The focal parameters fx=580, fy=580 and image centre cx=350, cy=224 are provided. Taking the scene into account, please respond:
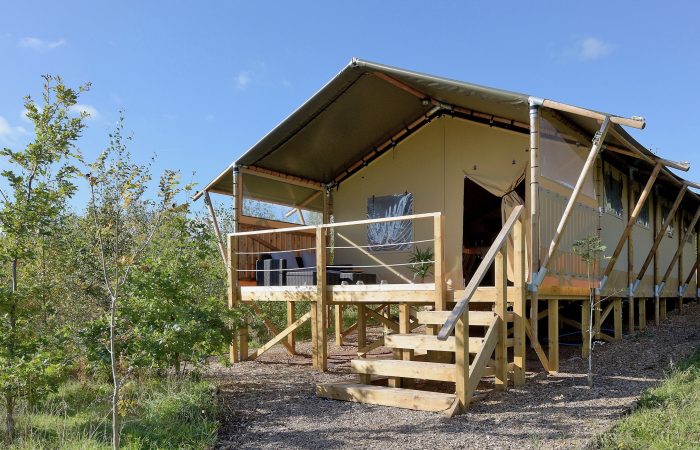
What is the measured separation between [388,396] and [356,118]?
15.3 ft

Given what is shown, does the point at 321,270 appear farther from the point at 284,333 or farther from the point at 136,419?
the point at 136,419

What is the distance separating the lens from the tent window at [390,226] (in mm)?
9320

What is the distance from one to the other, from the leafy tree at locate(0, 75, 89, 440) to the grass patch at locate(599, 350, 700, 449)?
14.7ft

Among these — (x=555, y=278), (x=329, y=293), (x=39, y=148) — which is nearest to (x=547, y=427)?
(x=555, y=278)

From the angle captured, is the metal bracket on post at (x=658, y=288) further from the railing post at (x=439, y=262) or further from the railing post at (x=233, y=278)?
the railing post at (x=233, y=278)

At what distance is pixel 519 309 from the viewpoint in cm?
613

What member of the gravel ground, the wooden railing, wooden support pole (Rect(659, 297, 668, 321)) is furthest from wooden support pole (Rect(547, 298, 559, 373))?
wooden support pole (Rect(659, 297, 668, 321))

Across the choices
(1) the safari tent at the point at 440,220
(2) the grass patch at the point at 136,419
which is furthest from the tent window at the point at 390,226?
(2) the grass patch at the point at 136,419

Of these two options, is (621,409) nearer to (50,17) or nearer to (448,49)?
(50,17)

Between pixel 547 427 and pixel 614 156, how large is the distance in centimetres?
582

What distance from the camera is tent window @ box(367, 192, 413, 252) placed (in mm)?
9320

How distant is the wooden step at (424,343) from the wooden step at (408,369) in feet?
0.51

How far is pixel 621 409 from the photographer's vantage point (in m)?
4.92

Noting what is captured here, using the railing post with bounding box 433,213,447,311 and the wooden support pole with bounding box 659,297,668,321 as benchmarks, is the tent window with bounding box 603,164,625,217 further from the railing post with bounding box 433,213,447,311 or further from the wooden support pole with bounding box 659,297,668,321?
the railing post with bounding box 433,213,447,311
